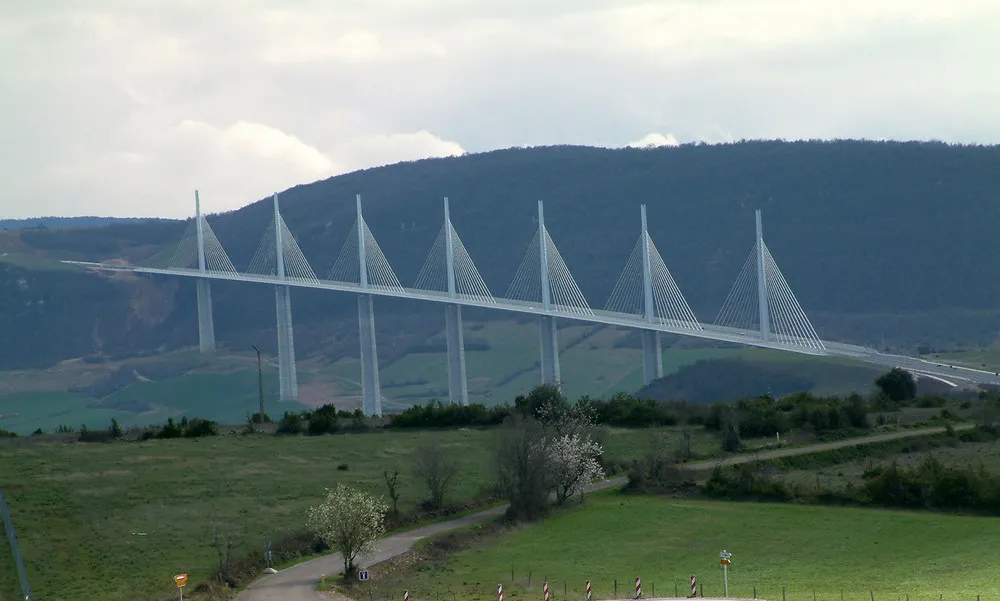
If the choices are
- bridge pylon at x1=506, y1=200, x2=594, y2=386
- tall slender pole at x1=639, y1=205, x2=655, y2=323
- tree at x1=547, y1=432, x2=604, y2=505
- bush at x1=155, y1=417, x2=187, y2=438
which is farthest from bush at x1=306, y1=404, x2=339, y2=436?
tall slender pole at x1=639, y1=205, x2=655, y2=323

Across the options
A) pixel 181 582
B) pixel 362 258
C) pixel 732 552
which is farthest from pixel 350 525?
pixel 362 258

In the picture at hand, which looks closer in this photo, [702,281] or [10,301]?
[702,281]

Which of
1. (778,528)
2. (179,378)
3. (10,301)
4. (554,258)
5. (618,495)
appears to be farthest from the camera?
(10,301)

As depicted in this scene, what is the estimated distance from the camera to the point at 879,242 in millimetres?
117062

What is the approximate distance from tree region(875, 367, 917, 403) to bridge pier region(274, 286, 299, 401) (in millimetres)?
42034

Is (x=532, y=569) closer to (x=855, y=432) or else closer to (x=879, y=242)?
(x=855, y=432)

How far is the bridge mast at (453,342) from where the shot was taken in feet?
271

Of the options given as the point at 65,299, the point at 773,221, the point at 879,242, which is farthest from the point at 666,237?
the point at 65,299

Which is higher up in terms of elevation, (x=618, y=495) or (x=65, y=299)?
(x=65, y=299)

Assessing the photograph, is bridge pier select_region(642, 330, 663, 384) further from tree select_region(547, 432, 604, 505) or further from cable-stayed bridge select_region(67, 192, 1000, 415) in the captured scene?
tree select_region(547, 432, 604, 505)

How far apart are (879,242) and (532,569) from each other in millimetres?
90709

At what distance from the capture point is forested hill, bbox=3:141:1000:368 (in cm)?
11025

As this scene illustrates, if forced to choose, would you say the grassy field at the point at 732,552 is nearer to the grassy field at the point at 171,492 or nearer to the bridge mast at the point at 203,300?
the grassy field at the point at 171,492

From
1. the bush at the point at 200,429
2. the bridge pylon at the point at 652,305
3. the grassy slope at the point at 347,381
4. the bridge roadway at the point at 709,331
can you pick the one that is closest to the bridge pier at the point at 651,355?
the bridge pylon at the point at 652,305
